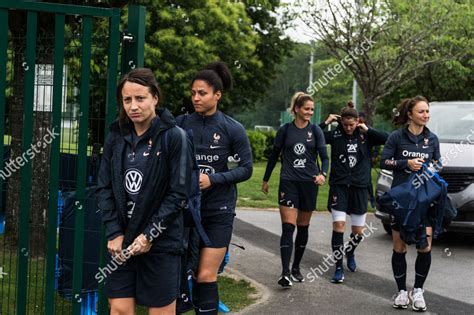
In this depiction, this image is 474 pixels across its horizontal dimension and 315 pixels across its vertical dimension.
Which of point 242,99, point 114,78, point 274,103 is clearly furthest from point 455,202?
point 274,103

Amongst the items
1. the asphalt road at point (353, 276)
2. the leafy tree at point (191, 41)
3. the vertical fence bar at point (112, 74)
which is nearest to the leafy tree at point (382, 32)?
the leafy tree at point (191, 41)

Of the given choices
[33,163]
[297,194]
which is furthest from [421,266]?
[33,163]

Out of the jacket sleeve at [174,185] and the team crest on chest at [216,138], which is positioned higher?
the team crest on chest at [216,138]

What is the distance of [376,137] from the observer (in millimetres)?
8055

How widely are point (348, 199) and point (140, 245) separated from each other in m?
4.51

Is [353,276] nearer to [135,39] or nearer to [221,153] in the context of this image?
[221,153]

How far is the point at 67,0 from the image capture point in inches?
312

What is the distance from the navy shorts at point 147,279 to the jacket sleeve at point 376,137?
4.34 m

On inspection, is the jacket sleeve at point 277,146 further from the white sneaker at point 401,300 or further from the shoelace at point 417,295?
the shoelace at point 417,295

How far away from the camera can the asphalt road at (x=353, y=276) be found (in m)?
6.75

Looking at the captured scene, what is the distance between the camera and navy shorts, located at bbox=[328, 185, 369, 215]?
7.95 m

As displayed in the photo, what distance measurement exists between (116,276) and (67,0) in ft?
15.4

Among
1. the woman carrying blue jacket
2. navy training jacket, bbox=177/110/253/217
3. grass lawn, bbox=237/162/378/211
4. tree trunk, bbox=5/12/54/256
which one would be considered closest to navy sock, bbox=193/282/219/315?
navy training jacket, bbox=177/110/253/217

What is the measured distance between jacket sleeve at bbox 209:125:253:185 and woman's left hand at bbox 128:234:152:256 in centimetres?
122
